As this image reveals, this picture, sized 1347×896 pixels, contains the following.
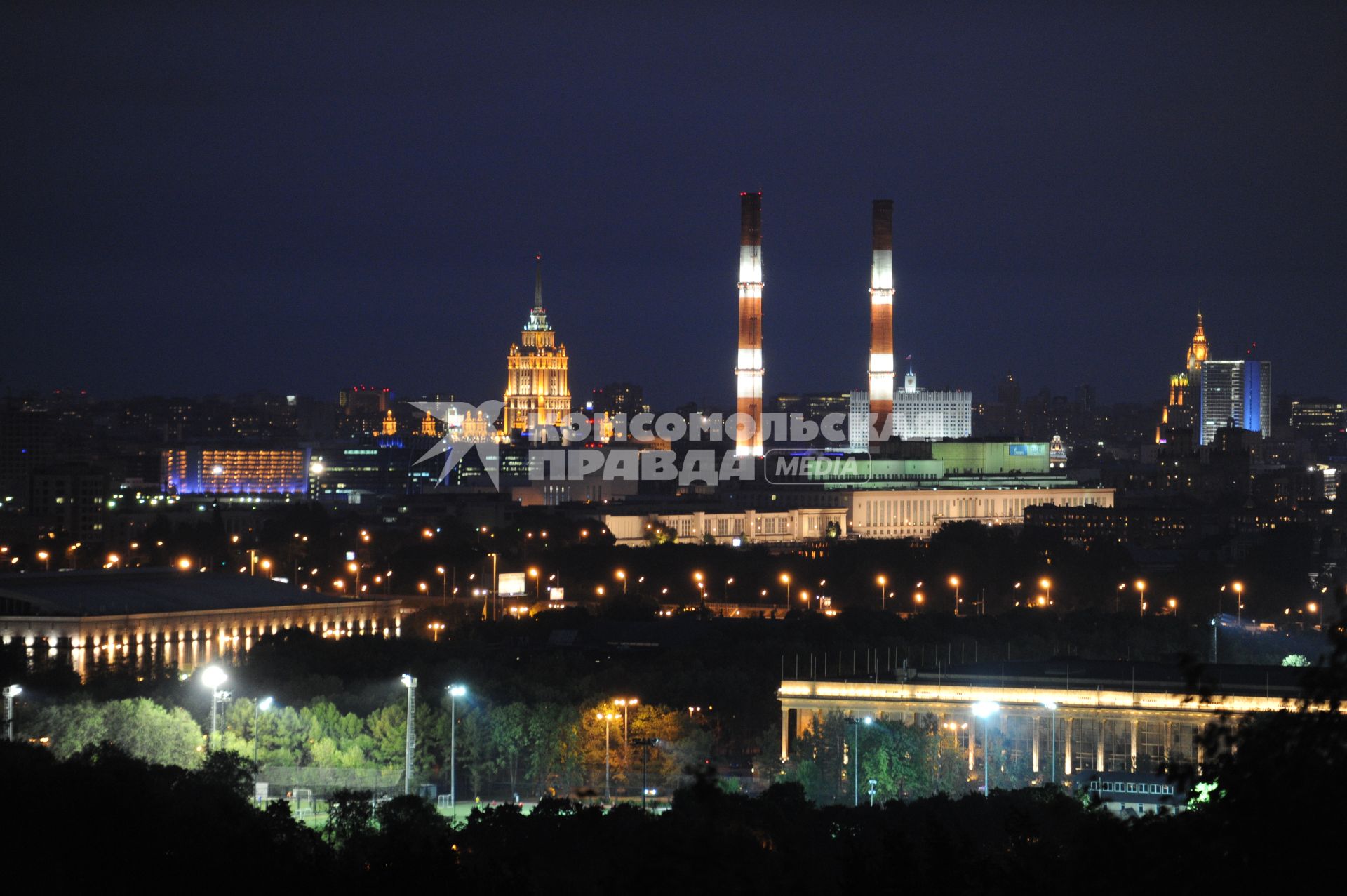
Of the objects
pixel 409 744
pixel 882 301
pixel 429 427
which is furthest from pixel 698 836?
pixel 429 427

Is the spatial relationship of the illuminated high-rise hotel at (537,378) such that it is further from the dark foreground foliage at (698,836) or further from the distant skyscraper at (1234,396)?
the dark foreground foliage at (698,836)

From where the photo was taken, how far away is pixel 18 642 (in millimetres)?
46938

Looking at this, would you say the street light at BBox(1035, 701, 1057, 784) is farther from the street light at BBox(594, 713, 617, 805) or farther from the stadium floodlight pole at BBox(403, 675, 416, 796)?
the stadium floodlight pole at BBox(403, 675, 416, 796)

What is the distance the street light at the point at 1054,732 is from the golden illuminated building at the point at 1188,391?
149m

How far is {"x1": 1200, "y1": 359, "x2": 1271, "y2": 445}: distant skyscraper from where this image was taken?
183 meters

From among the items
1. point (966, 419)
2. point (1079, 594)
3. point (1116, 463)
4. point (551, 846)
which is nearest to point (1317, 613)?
point (1079, 594)

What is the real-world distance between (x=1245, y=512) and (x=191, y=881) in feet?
287

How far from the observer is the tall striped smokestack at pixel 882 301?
332 feet

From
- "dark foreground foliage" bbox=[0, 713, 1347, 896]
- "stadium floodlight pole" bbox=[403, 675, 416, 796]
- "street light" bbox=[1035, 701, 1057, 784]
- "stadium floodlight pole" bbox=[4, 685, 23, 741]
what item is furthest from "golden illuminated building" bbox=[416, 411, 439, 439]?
"dark foreground foliage" bbox=[0, 713, 1347, 896]

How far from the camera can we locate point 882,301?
10125 cm

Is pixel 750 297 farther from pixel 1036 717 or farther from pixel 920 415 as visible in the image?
pixel 1036 717

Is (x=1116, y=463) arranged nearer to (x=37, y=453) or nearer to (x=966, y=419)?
(x=966, y=419)

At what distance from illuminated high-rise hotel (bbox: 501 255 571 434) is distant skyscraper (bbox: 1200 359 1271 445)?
50.0 meters

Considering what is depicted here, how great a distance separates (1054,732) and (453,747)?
27.3ft
